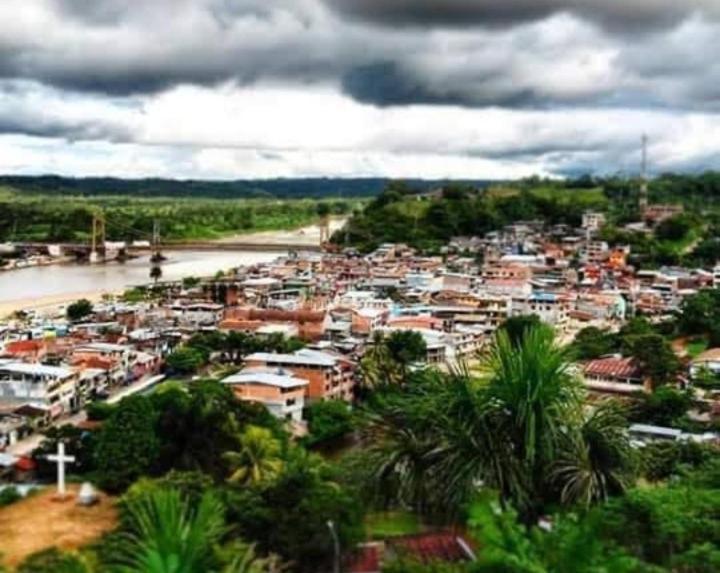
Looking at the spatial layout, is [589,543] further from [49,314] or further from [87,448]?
[49,314]

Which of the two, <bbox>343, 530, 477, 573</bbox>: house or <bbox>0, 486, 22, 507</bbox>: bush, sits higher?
A: <bbox>343, 530, 477, 573</bbox>: house

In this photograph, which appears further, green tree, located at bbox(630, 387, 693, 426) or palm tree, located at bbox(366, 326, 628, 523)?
green tree, located at bbox(630, 387, 693, 426)

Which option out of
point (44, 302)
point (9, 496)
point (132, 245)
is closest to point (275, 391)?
point (9, 496)

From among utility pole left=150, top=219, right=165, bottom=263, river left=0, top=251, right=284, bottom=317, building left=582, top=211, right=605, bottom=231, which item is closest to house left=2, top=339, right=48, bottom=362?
river left=0, top=251, right=284, bottom=317

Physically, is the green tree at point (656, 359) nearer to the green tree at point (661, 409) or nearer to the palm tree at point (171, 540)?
the green tree at point (661, 409)

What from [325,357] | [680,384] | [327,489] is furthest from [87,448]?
[680,384]

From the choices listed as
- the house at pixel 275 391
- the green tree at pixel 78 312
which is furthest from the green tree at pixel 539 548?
the green tree at pixel 78 312

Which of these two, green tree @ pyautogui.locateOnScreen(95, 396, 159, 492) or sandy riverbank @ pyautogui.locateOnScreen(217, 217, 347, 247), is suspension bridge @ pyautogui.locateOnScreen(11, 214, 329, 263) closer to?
sandy riverbank @ pyautogui.locateOnScreen(217, 217, 347, 247)
